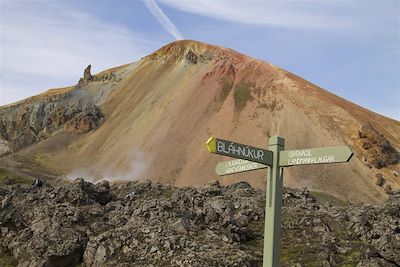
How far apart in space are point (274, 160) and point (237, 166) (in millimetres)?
1051

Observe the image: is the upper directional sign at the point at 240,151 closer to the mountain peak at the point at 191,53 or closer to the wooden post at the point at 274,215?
the wooden post at the point at 274,215

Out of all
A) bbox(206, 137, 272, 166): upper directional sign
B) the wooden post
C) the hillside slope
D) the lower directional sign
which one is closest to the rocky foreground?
the lower directional sign

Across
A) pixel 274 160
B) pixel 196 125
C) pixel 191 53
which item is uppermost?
pixel 191 53

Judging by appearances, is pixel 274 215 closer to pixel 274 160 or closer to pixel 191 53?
pixel 274 160

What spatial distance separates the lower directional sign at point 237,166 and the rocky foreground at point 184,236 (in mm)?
10580

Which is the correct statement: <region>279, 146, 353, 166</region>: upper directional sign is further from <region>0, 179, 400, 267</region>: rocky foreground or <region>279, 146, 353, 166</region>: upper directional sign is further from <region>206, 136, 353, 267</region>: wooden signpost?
<region>0, 179, 400, 267</region>: rocky foreground

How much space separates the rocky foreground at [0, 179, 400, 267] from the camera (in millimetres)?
22875

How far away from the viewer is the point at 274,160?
34.8 feet

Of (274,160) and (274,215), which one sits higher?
(274,160)

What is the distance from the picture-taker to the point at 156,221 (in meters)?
25.8

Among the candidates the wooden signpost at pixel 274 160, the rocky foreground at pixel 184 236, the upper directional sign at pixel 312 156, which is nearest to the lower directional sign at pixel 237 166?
the wooden signpost at pixel 274 160

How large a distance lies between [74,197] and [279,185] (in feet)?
92.8

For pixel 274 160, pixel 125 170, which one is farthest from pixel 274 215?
pixel 125 170

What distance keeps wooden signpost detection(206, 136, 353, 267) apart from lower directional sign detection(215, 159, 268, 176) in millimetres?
113
